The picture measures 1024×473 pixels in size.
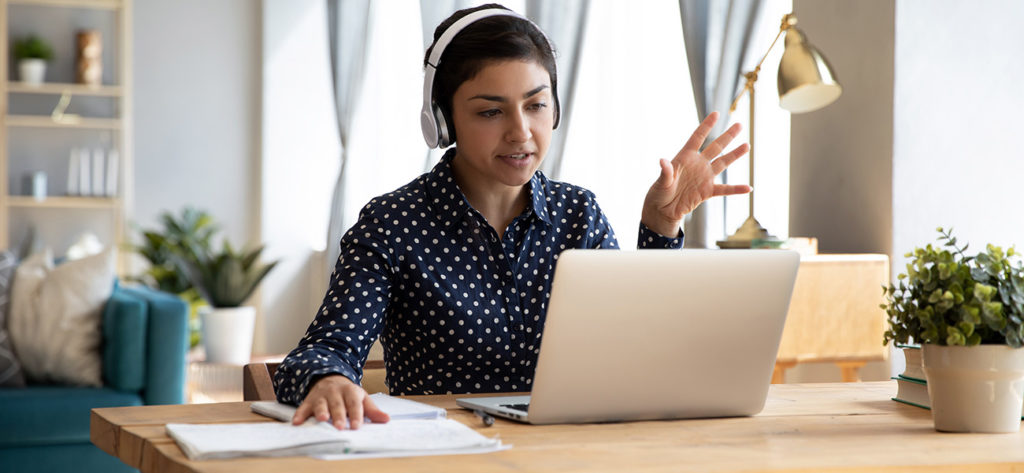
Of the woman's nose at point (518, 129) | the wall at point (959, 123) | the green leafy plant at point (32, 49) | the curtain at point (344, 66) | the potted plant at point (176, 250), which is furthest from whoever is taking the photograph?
the green leafy plant at point (32, 49)

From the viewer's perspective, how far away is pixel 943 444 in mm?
1095

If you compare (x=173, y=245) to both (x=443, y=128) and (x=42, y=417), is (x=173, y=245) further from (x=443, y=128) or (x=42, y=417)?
(x=443, y=128)

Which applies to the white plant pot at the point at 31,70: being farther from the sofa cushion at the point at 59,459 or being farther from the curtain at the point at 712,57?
the curtain at the point at 712,57

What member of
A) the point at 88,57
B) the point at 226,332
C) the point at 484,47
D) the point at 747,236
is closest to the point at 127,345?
the point at 226,332

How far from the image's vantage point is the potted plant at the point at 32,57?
18.0 ft

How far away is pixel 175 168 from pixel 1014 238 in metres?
4.46

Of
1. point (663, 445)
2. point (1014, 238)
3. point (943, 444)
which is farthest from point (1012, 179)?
point (663, 445)

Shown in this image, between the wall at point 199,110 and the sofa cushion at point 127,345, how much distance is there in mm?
2583

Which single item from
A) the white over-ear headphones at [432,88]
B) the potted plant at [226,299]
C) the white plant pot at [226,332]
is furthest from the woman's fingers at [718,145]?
the white plant pot at [226,332]

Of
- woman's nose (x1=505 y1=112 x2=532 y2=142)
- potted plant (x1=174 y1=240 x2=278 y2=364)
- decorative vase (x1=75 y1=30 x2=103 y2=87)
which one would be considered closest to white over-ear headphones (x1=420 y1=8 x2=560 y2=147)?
woman's nose (x1=505 y1=112 x2=532 y2=142)

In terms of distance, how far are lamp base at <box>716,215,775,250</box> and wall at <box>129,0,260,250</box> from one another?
12.5 ft

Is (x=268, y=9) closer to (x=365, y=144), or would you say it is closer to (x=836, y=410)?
(x=365, y=144)

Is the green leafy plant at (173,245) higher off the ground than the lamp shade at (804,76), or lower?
lower

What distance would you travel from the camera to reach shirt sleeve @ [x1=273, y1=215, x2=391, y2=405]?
49.0 inches
